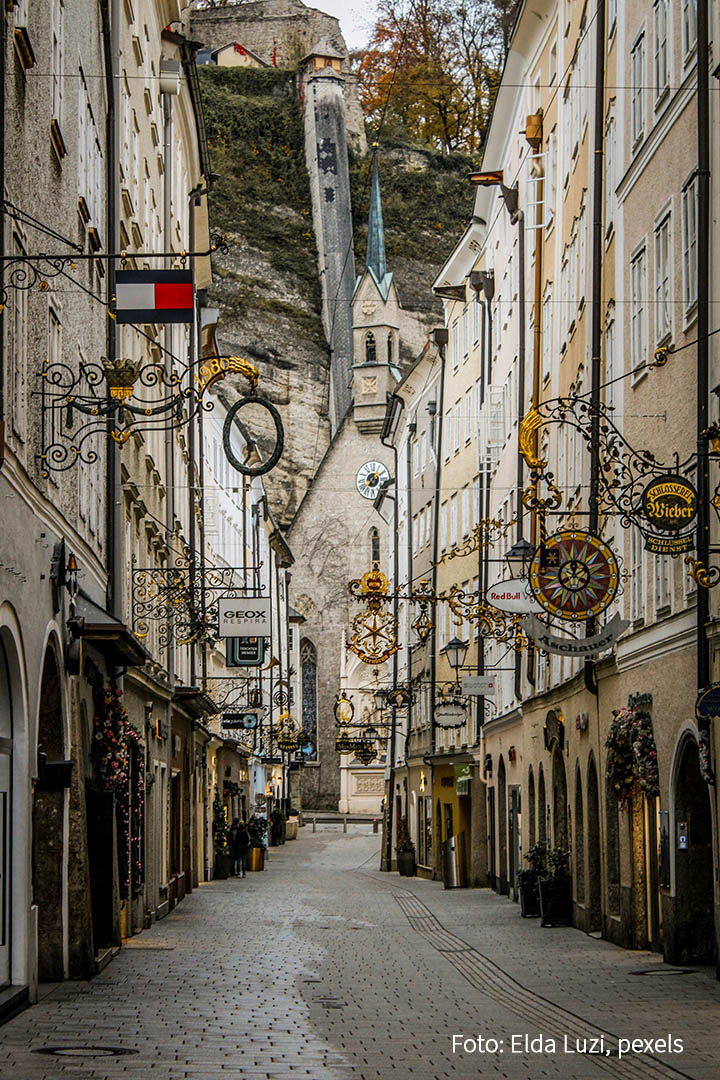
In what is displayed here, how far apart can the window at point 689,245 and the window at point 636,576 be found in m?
3.56

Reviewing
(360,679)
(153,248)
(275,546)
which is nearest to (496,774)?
(153,248)

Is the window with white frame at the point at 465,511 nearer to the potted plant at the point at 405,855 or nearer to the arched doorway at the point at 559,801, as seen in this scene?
the potted plant at the point at 405,855

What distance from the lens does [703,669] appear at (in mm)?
16969

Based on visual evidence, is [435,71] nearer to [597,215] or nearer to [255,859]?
[255,859]

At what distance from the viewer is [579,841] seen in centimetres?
2544

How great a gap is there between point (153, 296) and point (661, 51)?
9489mm

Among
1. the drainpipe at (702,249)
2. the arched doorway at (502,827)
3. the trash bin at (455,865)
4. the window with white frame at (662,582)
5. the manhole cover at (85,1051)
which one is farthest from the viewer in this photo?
the trash bin at (455,865)

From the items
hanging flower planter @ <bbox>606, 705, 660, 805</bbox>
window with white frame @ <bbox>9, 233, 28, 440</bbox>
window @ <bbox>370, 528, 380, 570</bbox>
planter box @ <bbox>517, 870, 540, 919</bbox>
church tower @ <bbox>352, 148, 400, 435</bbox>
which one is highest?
church tower @ <bbox>352, 148, 400, 435</bbox>

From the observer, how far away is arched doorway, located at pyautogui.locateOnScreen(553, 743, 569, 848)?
28.1m

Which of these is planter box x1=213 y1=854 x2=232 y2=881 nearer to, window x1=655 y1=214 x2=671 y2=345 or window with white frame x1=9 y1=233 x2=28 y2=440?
window x1=655 y1=214 x2=671 y2=345

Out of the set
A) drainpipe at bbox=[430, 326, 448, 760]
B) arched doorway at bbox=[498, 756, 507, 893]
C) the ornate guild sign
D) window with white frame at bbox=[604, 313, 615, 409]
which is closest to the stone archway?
arched doorway at bbox=[498, 756, 507, 893]

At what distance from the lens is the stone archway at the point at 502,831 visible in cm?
3603

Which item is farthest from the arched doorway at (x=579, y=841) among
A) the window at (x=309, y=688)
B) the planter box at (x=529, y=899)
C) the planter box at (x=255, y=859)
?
the window at (x=309, y=688)

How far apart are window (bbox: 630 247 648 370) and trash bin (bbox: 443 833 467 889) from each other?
20.0 m
